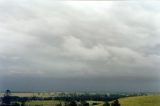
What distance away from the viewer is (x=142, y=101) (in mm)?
168750

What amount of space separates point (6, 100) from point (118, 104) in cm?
6362

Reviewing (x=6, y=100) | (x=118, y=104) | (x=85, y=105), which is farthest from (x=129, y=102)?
(x=6, y=100)

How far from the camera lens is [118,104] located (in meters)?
168

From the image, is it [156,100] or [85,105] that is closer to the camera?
[156,100]

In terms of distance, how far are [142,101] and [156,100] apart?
7.19 meters

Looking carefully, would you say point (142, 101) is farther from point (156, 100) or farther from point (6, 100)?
point (6, 100)

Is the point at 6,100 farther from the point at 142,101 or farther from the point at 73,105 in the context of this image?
the point at 142,101

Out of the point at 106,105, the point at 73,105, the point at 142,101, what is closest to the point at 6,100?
the point at 73,105

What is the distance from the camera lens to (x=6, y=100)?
600ft

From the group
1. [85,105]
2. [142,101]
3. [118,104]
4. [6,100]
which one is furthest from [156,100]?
[6,100]

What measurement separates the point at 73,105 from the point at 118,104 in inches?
930

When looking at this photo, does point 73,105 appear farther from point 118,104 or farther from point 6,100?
point 6,100

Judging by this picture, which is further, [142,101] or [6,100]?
[6,100]

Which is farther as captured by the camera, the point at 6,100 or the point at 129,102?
the point at 6,100
